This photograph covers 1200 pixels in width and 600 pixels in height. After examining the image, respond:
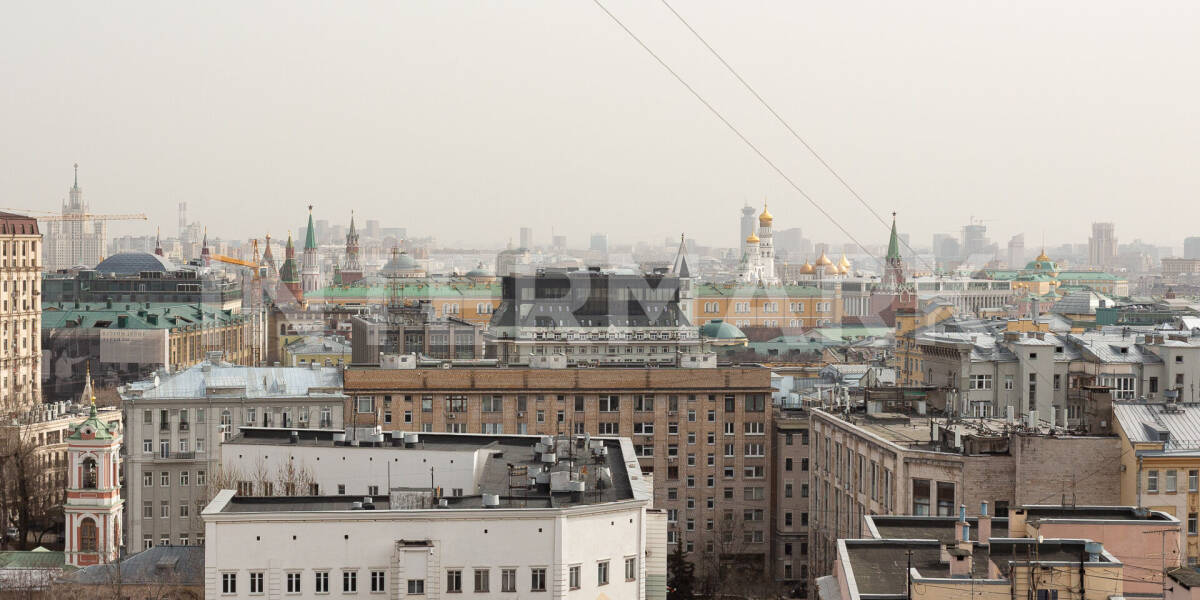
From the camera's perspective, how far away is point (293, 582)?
20266 millimetres

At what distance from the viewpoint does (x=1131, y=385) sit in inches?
1693

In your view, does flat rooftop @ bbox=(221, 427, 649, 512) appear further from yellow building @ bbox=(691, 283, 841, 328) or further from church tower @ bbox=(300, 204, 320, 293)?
church tower @ bbox=(300, 204, 320, 293)

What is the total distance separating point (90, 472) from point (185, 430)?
8.44 feet

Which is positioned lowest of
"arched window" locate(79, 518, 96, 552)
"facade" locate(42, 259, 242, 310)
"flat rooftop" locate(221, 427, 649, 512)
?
"arched window" locate(79, 518, 96, 552)

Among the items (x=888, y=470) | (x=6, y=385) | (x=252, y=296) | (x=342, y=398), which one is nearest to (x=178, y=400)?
(x=342, y=398)

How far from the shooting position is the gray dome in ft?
374

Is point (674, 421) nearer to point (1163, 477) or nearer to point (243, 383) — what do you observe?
point (243, 383)

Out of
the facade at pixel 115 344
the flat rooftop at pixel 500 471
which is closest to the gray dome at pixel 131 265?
the facade at pixel 115 344

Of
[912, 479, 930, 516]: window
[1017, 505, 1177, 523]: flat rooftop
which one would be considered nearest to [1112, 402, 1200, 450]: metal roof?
[912, 479, 930, 516]: window

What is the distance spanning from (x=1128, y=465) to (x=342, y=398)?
17.9 m

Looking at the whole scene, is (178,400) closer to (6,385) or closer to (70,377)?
(6,385)

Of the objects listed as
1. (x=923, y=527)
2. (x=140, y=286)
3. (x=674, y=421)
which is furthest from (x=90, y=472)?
(x=140, y=286)

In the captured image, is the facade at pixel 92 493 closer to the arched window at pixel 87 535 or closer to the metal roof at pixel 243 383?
the arched window at pixel 87 535

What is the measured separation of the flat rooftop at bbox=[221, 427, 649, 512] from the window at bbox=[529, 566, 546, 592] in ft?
2.65
